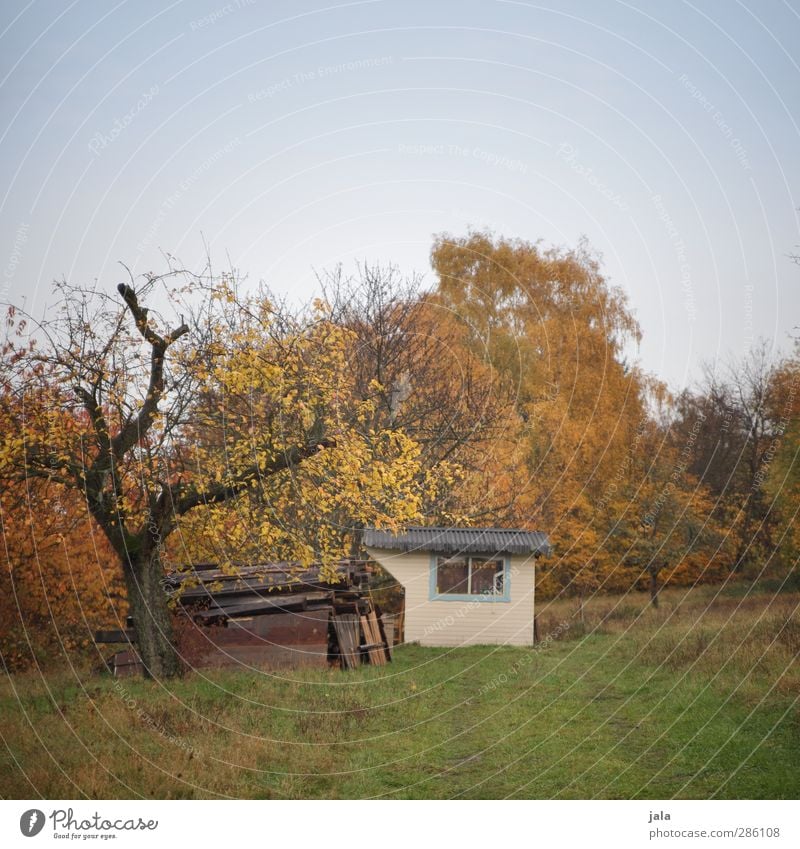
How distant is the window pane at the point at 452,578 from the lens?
19.9m

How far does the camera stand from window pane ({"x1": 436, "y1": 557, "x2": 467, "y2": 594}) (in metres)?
19.9

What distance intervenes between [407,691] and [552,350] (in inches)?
519

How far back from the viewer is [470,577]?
1995cm
